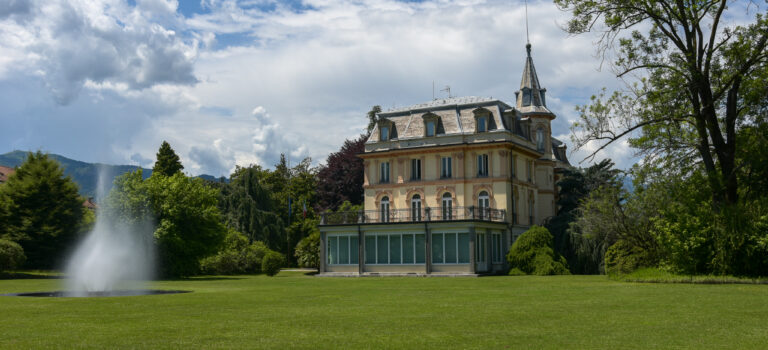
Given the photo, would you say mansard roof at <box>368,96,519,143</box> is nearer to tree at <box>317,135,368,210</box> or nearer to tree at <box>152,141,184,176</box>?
tree at <box>317,135,368,210</box>

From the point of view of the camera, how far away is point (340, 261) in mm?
48375

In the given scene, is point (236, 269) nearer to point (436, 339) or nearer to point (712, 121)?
point (712, 121)

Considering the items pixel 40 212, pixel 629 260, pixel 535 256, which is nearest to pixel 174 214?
pixel 40 212

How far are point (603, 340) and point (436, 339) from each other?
7.95 ft

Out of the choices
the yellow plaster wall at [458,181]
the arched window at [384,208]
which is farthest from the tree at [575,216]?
the arched window at [384,208]

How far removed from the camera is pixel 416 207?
163ft

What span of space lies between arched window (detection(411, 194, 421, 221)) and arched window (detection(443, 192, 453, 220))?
1.84m

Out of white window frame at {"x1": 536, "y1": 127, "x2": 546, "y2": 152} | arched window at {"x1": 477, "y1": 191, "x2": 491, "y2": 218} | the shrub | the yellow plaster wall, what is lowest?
the shrub

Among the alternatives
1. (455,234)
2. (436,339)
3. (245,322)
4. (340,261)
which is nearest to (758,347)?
(436,339)

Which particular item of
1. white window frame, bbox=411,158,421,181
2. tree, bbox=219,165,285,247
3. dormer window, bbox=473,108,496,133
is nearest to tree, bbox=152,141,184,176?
tree, bbox=219,165,285,247

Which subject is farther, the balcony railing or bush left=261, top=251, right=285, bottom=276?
the balcony railing

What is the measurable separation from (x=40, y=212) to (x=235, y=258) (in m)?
14.0

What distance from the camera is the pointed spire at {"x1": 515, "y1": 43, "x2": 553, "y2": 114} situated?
53.9m

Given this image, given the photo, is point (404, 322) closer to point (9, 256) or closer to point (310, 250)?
point (9, 256)
